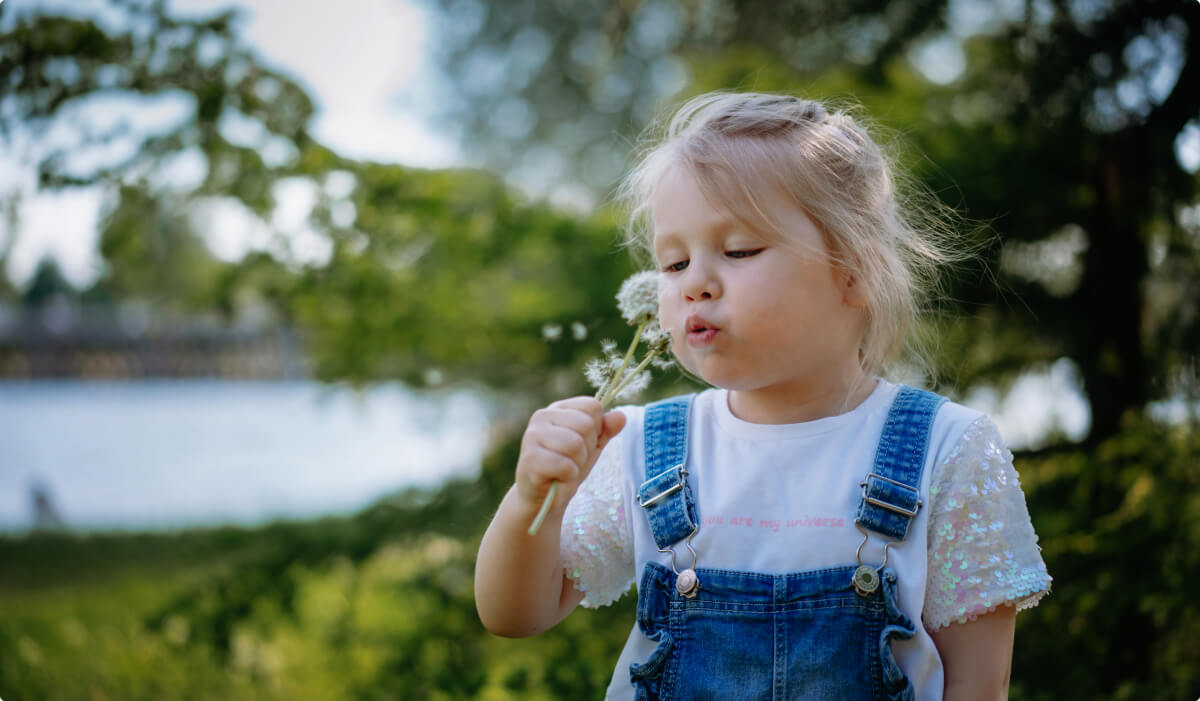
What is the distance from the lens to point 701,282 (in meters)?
1.14

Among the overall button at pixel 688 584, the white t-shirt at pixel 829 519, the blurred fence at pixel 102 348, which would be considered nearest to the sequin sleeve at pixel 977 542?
the white t-shirt at pixel 829 519

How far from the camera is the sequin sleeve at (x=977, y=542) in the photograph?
1.11 metres

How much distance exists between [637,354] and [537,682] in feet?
2.96

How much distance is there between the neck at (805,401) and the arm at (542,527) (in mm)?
239

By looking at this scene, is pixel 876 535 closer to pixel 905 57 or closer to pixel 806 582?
pixel 806 582

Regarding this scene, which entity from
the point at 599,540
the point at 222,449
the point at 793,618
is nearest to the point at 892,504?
the point at 793,618

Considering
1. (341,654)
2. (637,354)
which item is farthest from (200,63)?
(341,654)

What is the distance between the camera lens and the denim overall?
1104 mm

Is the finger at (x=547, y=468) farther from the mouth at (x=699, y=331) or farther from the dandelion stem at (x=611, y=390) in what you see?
the mouth at (x=699, y=331)

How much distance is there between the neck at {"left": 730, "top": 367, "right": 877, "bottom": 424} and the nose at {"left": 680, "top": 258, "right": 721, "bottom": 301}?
20cm

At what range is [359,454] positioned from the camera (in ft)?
15.6

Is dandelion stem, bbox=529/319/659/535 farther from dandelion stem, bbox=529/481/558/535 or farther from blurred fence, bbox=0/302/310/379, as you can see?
blurred fence, bbox=0/302/310/379

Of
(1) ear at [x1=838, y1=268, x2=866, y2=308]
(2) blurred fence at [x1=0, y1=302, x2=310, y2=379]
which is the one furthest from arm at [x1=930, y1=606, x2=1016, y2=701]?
(2) blurred fence at [x1=0, y1=302, x2=310, y2=379]

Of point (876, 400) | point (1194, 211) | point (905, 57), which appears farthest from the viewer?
point (905, 57)
